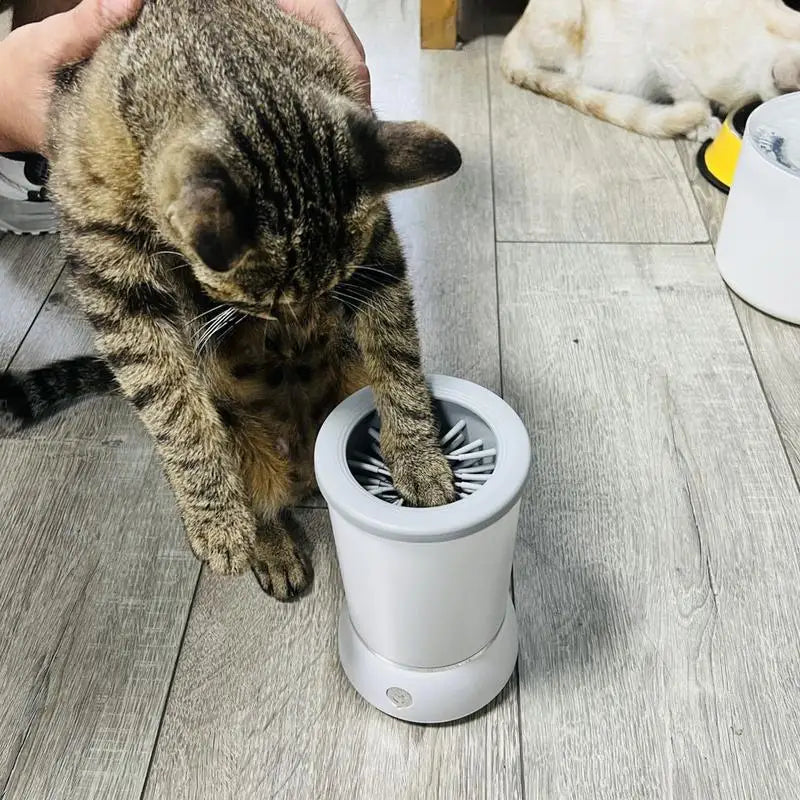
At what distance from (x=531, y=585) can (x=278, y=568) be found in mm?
326

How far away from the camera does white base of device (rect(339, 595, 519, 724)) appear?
0.89m

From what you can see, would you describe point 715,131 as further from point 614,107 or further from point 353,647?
point 353,647

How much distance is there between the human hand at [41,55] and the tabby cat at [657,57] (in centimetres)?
119

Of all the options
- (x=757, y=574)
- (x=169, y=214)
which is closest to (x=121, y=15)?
(x=169, y=214)

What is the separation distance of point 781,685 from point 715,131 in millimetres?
1213

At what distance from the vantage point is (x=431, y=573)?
760 millimetres

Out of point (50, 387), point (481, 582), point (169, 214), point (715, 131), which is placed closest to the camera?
point (169, 214)

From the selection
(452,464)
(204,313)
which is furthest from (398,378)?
(204,313)

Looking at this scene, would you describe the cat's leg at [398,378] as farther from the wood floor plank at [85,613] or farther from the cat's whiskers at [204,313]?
the wood floor plank at [85,613]

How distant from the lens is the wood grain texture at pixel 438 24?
1.96 metres

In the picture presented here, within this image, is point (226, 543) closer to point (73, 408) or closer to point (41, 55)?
point (73, 408)

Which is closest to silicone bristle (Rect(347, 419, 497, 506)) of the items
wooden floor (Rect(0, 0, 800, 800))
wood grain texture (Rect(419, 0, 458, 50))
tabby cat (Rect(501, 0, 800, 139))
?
wooden floor (Rect(0, 0, 800, 800))

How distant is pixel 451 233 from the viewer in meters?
1.54

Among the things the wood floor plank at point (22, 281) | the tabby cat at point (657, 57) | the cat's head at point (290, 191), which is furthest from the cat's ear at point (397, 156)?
the tabby cat at point (657, 57)
